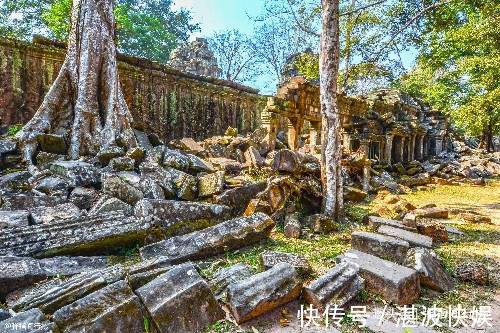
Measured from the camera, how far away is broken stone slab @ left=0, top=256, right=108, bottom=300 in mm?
2219

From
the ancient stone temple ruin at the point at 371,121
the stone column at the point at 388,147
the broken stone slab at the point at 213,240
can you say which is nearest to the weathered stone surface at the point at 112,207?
the broken stone slab at the point at 213,240

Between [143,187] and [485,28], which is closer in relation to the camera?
[143,187]

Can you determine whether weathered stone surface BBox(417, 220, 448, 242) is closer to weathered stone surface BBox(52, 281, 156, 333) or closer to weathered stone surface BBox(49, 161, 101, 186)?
weathered stone surface BBox(52, 281, 156, 333)

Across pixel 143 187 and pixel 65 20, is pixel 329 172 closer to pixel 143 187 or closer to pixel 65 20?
pixel 143 187

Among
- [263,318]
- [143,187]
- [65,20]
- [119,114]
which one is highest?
[65,20]

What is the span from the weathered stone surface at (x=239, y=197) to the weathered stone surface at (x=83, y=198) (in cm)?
165

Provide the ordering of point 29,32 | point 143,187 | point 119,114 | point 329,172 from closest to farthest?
point 143,187 < point 329,172 < point 119,114 < point 29,32

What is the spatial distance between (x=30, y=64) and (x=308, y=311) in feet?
29.3

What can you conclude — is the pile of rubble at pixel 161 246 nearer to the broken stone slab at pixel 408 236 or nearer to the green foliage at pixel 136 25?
the broken stone slab at pixel 408 236

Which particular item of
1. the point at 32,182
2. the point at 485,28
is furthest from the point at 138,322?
the point at 485,28

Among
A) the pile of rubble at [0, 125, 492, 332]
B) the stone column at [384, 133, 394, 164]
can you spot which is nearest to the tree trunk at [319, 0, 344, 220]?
the pile of rubble at [0, 125, 492, 332]

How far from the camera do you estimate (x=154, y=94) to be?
396 inches

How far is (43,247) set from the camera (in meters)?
2.66

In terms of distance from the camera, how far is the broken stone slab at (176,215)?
10.8ft
